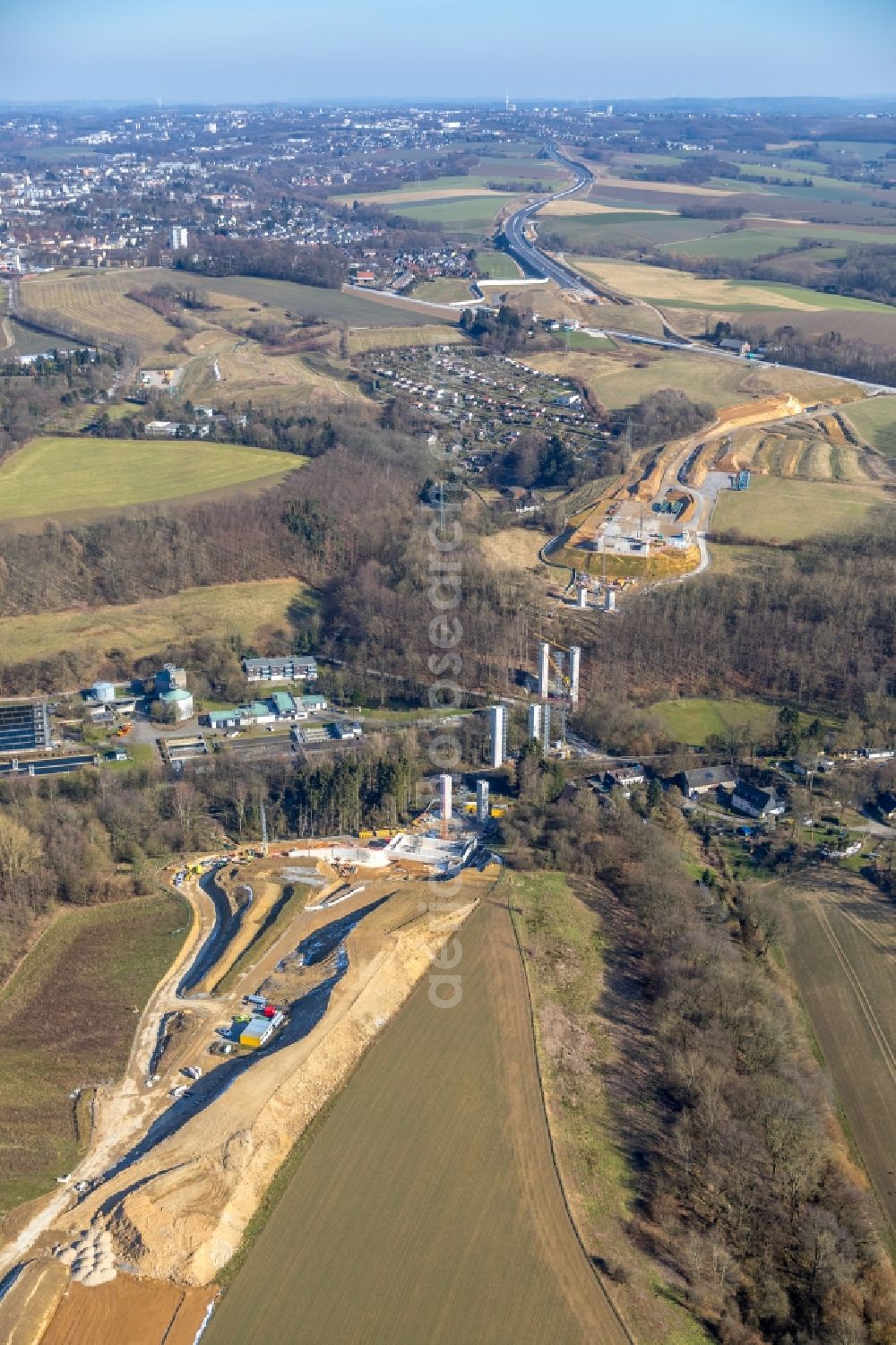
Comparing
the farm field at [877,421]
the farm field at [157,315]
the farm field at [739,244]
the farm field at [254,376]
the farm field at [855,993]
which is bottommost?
the farm field at [855,993]

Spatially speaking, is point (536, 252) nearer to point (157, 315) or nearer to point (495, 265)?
point (495, 265)

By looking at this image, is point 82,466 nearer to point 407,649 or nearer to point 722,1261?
point 407,649

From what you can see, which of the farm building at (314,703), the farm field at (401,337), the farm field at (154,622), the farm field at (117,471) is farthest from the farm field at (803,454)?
the farm building at (314,703)

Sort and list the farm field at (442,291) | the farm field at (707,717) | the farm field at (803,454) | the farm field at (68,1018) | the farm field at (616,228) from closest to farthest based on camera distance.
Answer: the farm field at (68,1018) → the farm field at (707,717) → the farm field at (803,454) → the farm field at (442,291) → the farm field at (616,228)

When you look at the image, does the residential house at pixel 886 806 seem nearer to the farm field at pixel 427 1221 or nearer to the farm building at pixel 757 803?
the farm building at pixel 757 803

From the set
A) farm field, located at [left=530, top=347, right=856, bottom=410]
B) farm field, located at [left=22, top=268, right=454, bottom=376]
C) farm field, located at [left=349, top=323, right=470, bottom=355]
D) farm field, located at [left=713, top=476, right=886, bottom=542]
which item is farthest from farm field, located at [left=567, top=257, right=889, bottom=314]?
farm field, located at [left=713, top=476, right=886, bottom=542]

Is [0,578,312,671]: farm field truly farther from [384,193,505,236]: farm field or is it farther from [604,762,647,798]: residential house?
[384,193,505,236]: farm field
